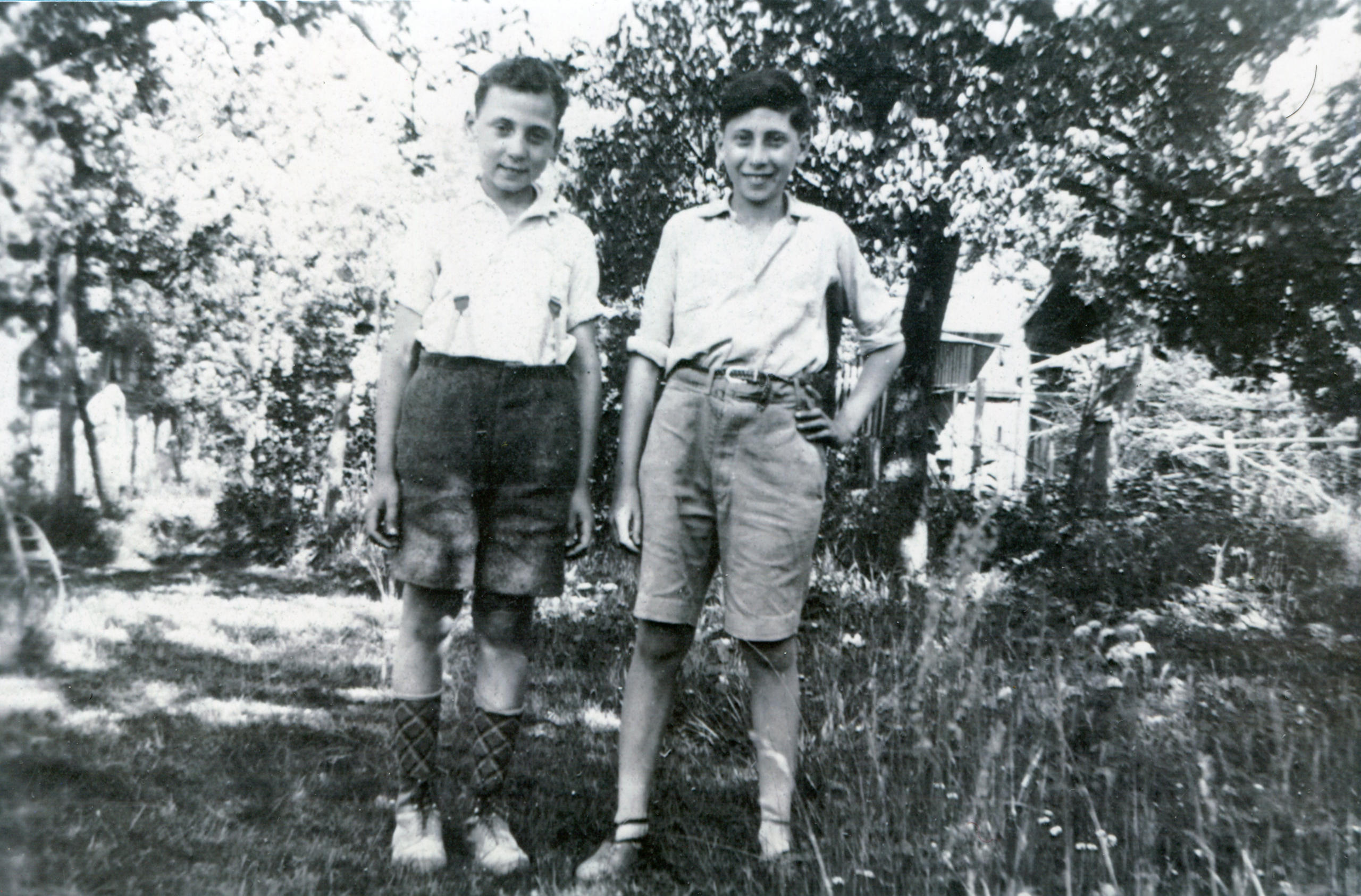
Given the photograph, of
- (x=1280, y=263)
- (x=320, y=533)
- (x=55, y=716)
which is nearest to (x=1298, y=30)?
(x=1280, y=263)

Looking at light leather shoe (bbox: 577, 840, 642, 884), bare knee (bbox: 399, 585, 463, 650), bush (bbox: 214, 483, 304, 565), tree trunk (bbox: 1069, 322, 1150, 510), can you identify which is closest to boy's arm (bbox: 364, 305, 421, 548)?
bare knee (bbox: 399, 585, 463, 650)

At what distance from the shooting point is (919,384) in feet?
12.1

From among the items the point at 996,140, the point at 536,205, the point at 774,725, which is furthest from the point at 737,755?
the point at 996,140

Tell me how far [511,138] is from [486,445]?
2.30ft

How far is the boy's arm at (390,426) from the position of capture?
2.09m

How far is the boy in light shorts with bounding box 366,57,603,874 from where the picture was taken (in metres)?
2.04

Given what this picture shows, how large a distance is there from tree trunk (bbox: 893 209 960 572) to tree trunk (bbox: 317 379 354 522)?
194 centimetres

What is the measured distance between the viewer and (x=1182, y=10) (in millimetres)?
2719

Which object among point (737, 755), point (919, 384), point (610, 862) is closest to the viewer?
point (610, 862)

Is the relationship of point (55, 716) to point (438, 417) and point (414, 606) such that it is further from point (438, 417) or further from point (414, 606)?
point (438, 417)

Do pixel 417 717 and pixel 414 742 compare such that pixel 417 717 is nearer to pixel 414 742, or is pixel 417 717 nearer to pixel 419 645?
pixel 414 742

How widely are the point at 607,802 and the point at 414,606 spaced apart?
2.45 ft

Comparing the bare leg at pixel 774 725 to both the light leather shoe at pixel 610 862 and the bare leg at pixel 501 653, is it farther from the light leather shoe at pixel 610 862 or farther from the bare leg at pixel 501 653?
the bare leg at pixel 501 653

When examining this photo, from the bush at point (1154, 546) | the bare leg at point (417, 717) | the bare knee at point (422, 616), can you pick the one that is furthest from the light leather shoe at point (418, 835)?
the bush at point (1154, 546)
